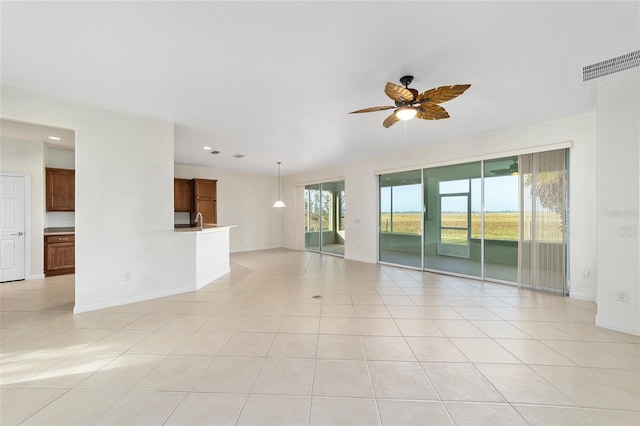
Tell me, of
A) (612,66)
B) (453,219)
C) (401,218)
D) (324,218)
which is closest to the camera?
(612,66)

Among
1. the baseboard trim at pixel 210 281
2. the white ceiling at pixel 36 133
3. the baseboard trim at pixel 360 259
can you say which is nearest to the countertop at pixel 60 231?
the white ceiling at pixel 36 133

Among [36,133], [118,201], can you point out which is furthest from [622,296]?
[36,133]

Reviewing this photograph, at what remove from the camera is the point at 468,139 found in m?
5.08

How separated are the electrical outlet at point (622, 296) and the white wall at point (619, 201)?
1 cm

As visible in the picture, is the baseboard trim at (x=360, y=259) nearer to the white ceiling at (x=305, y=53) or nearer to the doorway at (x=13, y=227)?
the white ceiling at (x=305, y=53)

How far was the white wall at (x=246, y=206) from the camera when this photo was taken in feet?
27.7

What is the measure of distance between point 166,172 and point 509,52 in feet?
15.4

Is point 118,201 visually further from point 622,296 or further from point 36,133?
point 622,296

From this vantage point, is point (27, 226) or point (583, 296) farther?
point (27, 226)

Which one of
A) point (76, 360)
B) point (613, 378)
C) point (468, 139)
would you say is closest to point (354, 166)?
point (468, 139)

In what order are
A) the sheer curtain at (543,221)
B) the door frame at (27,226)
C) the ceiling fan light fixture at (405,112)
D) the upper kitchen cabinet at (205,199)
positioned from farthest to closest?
the upper kitchen cabinet at (205,199), the door frame at (27,226), the sheer curtain at (543,221), the ceiling fan light fixture at (405,112)

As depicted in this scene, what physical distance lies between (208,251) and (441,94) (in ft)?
15.1

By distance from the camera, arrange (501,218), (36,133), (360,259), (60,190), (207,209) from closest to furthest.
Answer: (36,133), (501,218), (60,190), (360,259), (207,209)

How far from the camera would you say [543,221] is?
4.25 m
